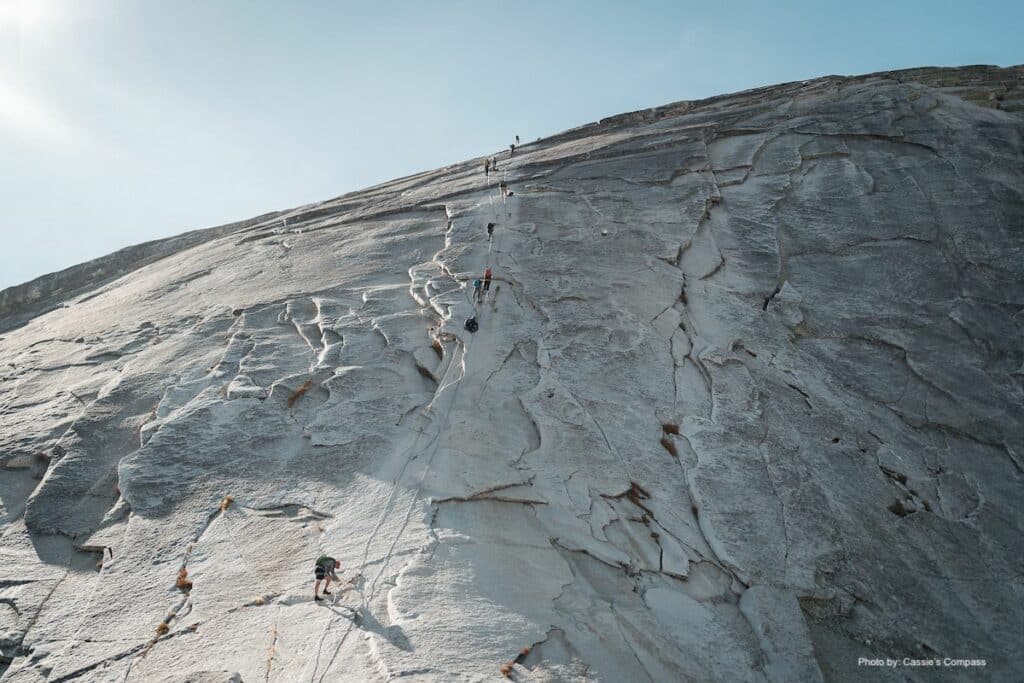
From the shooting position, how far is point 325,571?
647cm

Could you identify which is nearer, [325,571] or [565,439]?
[325,571]

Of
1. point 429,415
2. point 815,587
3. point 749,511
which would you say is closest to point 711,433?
point 749,511

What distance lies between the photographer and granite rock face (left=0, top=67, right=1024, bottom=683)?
6.71 m

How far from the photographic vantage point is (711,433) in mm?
9195

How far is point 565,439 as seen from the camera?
8.80 m

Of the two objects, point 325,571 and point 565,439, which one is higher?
point 565,439

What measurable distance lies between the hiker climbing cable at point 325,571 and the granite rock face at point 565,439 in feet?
0.44

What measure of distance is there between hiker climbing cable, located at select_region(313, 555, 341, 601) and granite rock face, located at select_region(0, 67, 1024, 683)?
0.13 meters

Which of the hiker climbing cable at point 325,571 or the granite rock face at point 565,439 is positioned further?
the granite rock face at point 565,439

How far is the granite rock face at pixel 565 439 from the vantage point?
6.71 meters

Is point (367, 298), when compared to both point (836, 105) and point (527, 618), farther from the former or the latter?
point (836, 105)

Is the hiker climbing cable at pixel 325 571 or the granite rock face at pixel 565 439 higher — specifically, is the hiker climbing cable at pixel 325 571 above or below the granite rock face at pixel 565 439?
below

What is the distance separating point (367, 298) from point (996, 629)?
356 inches

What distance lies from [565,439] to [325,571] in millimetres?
3313
